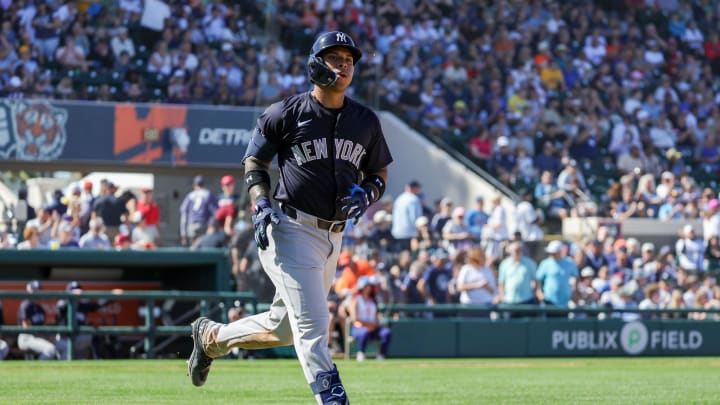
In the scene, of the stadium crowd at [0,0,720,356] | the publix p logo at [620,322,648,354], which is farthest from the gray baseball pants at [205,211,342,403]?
the publix p logo at [620,322,648,354]

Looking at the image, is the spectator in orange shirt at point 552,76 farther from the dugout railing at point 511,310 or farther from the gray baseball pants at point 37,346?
the gray baseball pants at point 37,346

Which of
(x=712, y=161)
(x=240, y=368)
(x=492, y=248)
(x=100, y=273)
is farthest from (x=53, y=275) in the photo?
(x=712, y=161)

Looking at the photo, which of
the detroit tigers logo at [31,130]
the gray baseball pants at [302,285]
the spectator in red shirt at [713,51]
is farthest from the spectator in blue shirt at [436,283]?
the spectator in red shirt at [713,51]

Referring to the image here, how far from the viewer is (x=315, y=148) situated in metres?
7.07

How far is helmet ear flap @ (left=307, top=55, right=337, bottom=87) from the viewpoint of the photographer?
7020 millimetres

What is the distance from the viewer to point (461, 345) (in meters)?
18.5

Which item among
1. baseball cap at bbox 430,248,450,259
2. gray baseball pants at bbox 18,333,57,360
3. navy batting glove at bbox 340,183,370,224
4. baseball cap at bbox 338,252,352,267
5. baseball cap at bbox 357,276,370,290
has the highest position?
navy batting glove at bbox 340,183,370,224

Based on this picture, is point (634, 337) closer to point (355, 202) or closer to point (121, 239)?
point (121, 239)

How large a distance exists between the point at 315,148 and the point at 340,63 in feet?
1.55

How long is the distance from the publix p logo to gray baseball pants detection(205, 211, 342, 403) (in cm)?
1272

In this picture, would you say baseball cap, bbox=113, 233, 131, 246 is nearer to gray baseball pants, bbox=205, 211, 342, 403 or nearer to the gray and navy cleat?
the gray and navy cleat

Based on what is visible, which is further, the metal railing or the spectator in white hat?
the spectator in white hat

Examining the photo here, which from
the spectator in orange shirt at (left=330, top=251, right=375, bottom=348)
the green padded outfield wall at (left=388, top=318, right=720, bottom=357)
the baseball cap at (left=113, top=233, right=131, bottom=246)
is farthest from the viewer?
the green padded outfield wall at (left=388, top=318, right=720, bottom=357)

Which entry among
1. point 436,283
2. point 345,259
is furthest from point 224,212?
point 436,283
